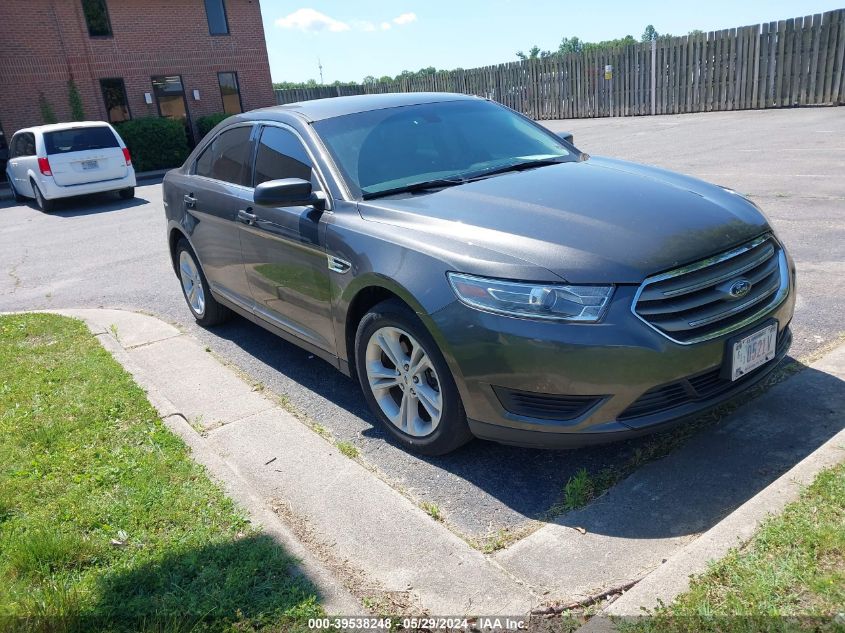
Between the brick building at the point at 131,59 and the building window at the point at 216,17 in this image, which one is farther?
the building window at the point at 216,17

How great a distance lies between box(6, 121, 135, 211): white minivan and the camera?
14.3m

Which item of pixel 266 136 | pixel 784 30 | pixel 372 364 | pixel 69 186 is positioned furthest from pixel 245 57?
pixel 372 364

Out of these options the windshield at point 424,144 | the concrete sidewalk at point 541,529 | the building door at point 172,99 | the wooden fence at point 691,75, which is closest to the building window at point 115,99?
the building door at point 172,99

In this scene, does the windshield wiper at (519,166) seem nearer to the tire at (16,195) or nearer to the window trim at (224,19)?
the tire at (16,195)

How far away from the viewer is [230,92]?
27078 millimetres

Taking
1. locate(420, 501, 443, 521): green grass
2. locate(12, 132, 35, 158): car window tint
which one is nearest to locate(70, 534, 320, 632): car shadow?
locate(420, 501, 443, 521): green grass

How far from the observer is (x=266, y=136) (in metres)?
4.76

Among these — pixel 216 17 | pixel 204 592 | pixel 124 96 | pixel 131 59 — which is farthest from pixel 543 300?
pixel 216 17

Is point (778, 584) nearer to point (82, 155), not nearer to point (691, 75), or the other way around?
point (82, 155)

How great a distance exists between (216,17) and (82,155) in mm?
14470

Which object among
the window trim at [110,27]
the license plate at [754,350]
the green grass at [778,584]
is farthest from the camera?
the window trim at [110,27]

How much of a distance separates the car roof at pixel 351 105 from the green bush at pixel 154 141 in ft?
62.1

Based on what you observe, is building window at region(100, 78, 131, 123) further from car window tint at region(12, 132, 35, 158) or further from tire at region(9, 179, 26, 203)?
car window tint at region(12, 132, 35, 158)

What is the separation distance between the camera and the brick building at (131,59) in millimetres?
22312
